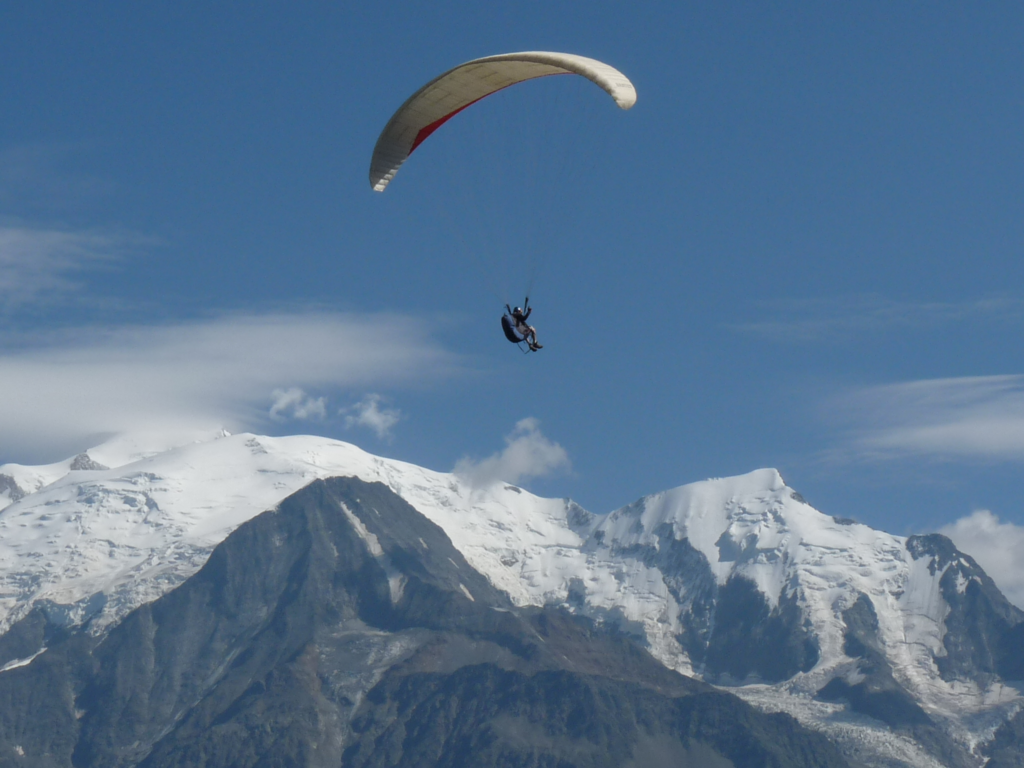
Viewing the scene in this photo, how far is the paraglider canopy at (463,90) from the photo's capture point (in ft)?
265

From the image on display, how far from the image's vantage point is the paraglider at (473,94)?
265 ft

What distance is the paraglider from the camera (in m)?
80.9

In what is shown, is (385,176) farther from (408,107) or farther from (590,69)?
(590,69)

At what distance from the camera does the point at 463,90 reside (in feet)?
285

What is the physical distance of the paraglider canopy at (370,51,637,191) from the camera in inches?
3179

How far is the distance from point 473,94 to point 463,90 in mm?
843

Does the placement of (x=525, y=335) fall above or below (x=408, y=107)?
below

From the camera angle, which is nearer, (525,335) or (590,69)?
(590,69)

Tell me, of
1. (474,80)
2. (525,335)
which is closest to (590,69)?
(474,80)

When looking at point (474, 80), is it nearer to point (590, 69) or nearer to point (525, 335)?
point (590, 69)

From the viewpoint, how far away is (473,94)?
87.4m

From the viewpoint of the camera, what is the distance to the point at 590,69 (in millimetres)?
80875

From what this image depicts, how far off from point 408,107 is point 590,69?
12.5 meters

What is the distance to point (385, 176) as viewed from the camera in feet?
300
